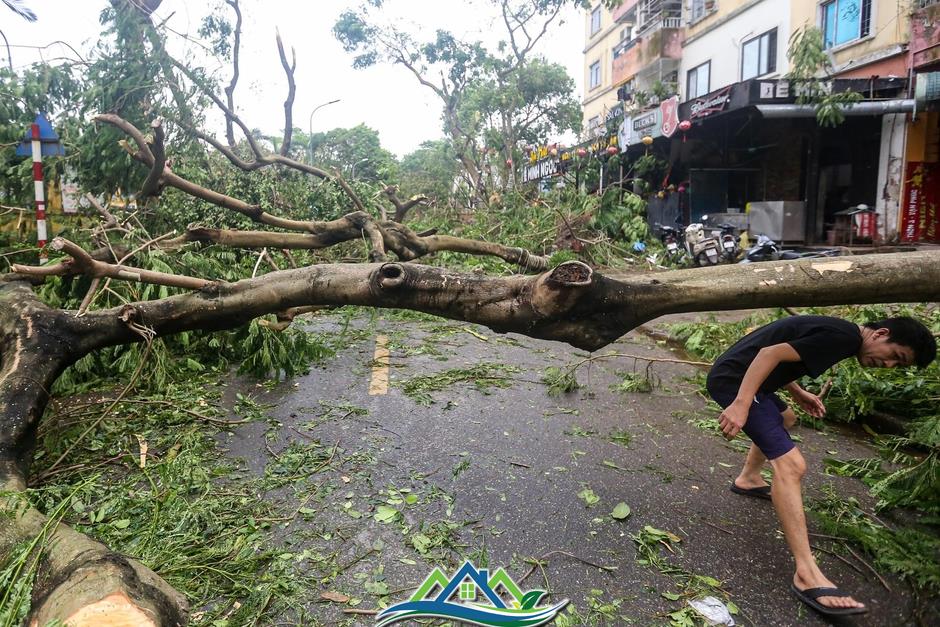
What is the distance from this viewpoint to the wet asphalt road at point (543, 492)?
2.37m

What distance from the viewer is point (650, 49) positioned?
22.7m

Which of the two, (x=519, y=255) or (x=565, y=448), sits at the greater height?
(x=519, y=255)

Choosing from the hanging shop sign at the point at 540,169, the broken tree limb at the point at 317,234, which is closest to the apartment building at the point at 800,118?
the hanging shop sign at the point at 540,169

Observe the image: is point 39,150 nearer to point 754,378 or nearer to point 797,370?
point 754,378

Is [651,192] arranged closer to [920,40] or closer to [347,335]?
[920,40]

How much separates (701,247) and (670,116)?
14.8ft

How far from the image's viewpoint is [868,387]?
13.7 ft

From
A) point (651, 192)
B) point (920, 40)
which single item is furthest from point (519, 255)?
point (651, 192)

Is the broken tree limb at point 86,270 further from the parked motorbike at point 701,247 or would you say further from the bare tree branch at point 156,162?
the parked motorbike at point 701,247

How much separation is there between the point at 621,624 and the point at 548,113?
26924 millimetres

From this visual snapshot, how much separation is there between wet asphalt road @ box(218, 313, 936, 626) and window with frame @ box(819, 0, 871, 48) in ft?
42.0

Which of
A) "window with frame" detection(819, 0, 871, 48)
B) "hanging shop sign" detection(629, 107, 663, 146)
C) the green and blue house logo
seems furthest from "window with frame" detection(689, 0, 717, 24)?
the green and blue house logo

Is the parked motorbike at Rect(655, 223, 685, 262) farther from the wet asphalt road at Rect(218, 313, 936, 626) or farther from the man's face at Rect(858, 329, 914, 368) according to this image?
the man's face at Rect(858, 329, 914, 368)

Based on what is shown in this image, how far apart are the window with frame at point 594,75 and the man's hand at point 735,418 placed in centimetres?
3162
